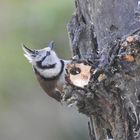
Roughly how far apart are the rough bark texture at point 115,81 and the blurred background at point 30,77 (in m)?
3.67

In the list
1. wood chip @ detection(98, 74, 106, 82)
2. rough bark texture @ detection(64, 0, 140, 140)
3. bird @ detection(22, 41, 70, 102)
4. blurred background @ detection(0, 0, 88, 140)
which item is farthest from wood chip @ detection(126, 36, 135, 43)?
blurred background @ detection(0, 0, 88, 140)

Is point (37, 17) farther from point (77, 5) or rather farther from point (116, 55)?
point (116, 55)

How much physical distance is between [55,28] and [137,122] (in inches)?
168

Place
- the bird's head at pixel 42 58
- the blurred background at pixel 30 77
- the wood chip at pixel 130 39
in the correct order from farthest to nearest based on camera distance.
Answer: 1. the blurred background at pixel 30 77
2. the bird's head at pixel 42 58
3. the wood chip at pixel 130 39

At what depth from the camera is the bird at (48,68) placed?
4027 mm

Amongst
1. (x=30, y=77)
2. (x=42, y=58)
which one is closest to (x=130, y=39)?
(x=42, y=58)

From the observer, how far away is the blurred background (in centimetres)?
676

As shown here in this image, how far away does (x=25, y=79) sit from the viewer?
7.19 metres

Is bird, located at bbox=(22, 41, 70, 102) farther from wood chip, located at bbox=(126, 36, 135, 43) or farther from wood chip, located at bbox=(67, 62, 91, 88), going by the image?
wood chip, located at bbox=(126, 36, 135, 43)

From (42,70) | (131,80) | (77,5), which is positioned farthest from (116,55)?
(42,70)

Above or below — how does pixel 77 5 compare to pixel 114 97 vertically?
above

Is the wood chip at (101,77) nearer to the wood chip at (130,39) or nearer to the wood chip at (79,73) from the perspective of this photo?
the wood chip at (79,73)

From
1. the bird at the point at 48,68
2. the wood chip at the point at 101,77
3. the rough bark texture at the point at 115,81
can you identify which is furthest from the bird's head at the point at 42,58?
the wood chip at the point at 101,77

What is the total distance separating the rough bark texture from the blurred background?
3.67m
